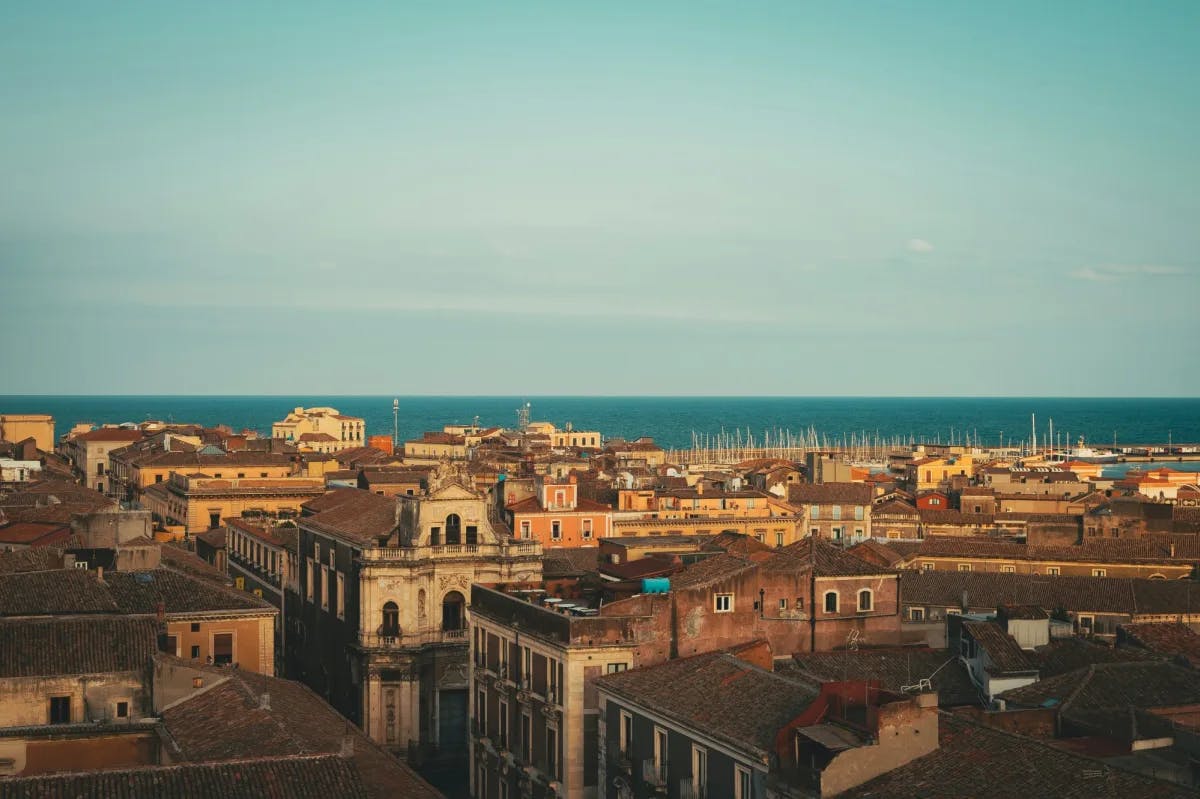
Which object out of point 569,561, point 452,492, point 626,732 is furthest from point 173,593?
point 569,561

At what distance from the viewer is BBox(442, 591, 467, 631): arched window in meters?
56.5

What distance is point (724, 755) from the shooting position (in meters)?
32.1

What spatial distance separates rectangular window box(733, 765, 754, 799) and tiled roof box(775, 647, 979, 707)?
8.80 m

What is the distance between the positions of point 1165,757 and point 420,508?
103 feet

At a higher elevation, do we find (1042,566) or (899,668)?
(899,668)

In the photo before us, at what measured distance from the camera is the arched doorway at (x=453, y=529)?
187 feet

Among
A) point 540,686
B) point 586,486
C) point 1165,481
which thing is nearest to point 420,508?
point 540,686

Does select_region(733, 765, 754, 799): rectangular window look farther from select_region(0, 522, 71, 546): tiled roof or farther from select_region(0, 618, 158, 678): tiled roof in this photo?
select_region(0, 522, 71, 546): tiled roof

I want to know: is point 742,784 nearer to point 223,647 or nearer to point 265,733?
point 265,733

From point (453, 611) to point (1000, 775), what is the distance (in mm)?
31990

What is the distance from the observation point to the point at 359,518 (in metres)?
60.9

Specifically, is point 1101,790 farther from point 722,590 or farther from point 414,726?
point 414,726

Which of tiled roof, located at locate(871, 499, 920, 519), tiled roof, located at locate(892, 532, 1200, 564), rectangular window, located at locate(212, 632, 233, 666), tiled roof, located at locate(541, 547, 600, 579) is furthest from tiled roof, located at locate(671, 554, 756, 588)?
tiled roof, located at locate(871, 499, 920, 519)

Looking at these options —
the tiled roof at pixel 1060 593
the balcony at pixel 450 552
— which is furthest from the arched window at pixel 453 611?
the tiled roof at pixel 1060 593
